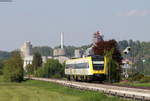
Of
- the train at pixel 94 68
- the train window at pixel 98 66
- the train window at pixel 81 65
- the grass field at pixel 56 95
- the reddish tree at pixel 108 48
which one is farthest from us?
the reddish tree at pixel 108 48

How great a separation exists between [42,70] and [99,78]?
299 ft

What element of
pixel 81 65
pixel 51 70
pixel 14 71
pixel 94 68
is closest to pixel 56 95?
pixel 94 68

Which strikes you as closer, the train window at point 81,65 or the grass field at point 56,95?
the grass field at point 56,95

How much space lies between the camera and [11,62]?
140 m

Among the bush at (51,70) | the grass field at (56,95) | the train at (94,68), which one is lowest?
the grass field at (56,95)

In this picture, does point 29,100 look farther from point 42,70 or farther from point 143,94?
point 42,70

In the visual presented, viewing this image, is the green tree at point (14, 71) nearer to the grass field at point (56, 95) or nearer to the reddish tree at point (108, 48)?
the reddish tree at point (108, 48)

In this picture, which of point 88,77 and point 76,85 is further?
point 88,77

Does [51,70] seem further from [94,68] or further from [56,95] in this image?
[56,95]

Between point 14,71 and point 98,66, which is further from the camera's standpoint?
point 14,71

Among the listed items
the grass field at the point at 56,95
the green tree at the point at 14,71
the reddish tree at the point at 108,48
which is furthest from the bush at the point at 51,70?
the grass field at the point at 56,95

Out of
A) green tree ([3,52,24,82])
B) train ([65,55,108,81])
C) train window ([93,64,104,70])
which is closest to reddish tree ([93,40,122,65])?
train ([65,55,108,81])

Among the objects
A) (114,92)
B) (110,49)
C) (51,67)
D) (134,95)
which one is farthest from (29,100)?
(51,67)

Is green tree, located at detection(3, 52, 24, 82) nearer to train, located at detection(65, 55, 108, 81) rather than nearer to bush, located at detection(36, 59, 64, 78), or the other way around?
bush, located at detection(36, 59, 64, 78)
